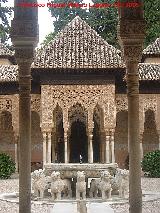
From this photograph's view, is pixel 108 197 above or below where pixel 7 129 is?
below

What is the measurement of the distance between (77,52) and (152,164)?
6.66 metres

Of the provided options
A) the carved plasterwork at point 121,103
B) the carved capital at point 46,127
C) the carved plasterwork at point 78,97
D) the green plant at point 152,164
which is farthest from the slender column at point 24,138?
the carved plasterwork at point 121,103

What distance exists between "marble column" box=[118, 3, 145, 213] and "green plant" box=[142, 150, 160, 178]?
15.0 m

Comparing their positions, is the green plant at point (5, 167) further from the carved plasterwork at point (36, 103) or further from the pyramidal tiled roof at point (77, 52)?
the pyramidal tiled roof at point (77, 52)

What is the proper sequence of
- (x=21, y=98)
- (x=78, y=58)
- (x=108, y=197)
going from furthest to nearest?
(x=78, y=58) → (x=108, y=197) → (x=21, y=98)

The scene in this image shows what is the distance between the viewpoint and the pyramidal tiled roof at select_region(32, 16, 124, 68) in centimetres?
2227

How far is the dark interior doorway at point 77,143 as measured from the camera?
86.4 feet

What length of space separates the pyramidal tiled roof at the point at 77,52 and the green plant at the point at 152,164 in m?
4.51

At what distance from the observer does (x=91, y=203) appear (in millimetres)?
10953

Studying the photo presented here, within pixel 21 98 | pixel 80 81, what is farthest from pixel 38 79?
pixel 21 98

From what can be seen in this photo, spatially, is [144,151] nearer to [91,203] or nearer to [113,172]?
[113,172]

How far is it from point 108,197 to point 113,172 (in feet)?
4.43

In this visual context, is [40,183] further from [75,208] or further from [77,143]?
[77,143]

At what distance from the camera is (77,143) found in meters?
26.5
